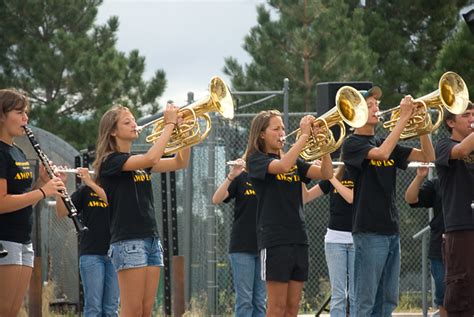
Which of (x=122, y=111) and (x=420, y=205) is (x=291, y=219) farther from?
(x=420, y=205)

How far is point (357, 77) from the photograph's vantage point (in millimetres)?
19578

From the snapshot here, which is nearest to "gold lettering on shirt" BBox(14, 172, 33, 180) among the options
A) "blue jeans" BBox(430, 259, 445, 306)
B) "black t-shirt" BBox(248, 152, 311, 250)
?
"black t-shirt" BBox(248, 152, 311, 250)

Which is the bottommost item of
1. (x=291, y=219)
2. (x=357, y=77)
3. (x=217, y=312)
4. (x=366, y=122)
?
(x=217, y=312)

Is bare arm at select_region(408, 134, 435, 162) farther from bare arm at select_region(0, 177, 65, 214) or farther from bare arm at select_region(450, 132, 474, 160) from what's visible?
bare arm at select_region(0, 177, 65, 214)

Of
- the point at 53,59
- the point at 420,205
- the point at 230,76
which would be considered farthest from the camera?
the point at 53,59

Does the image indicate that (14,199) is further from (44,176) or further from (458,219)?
(458,219)

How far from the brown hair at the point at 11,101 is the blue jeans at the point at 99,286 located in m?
3.00

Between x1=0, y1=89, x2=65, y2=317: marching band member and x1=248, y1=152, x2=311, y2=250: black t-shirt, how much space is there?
1670mm

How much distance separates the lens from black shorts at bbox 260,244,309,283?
8719 mm

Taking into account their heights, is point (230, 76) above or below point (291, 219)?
above

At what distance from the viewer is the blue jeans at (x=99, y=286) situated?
35.6 ft

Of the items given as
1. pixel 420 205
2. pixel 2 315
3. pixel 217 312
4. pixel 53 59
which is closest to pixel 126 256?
pixel 2 315

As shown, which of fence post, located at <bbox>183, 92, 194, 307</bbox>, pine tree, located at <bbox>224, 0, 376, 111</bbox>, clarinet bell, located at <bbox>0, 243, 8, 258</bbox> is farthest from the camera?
pine tree, located at <bbox>224, 0, 376, 111</bbox>

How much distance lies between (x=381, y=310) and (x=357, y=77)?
10801 mm
